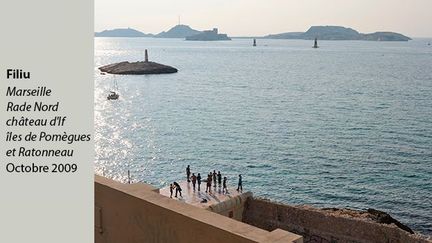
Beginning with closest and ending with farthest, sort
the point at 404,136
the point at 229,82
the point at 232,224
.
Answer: the point at 232,224
the point at 404,136
the point at 229,82

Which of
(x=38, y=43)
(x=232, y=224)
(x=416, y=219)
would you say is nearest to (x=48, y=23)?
(x=38, y=43)

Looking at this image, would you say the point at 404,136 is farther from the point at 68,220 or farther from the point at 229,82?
the point at 229,82

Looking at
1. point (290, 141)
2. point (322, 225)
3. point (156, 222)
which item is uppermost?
point (156, 222)

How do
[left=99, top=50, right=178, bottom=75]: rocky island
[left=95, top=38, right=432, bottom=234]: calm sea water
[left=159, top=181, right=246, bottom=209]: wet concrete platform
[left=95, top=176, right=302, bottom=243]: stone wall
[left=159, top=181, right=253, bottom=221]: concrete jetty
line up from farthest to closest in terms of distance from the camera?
1. [left=99, top=50, right=178, bottom=75]: rocky island
2. [left=95, top=38, right=432, bottom=234]: calm sea water
3. [left=159, top=181, right=246, bottom=209]: wet concrete platform
4. [left=159, top=181, right=253, bottom=221]: concrete jetty
5. [left=95, top=176, right=302, bottom=243]: stone wall

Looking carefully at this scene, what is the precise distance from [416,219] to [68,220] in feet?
97.3

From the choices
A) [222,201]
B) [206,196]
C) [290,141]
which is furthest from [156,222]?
[290,141]

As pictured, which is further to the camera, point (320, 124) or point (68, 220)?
point (320, 124)

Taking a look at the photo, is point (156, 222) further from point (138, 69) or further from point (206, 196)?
point (138, 69)

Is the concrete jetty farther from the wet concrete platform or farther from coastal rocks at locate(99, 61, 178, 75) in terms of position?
coastal rocks at locate(99, 61, 178, 75)

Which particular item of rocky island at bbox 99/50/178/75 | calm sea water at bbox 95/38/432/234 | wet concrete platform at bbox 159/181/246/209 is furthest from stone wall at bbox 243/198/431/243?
rocky island at bbox 99/50/178/75

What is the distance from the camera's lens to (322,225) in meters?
18.9

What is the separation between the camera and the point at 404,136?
5162 centimetres

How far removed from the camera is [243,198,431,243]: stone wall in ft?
60.0

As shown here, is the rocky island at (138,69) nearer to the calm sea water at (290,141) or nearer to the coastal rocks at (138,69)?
the coastal rocks at (138,69)
